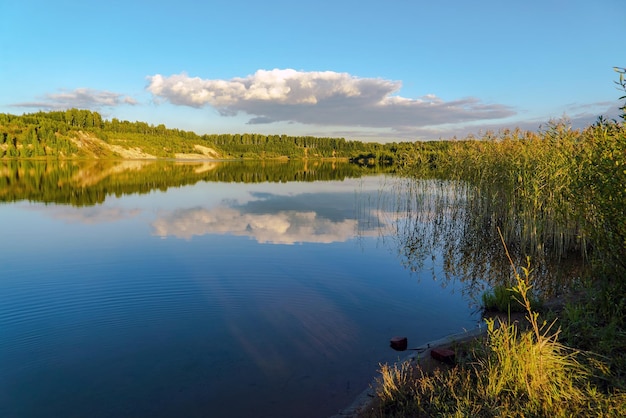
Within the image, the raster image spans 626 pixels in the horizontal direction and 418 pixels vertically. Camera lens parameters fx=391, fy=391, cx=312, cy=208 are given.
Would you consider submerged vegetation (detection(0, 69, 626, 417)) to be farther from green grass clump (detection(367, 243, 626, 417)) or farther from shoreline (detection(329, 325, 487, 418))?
shoreline (detection(329, 325, 487, 418))

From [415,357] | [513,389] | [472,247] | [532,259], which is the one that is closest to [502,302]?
[415,357]

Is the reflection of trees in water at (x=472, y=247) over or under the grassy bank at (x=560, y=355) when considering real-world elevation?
under

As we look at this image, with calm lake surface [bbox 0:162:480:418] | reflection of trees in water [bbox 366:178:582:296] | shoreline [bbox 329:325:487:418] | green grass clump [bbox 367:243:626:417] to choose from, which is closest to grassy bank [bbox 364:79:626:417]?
green grass clump [bbox 367:243:626:417]

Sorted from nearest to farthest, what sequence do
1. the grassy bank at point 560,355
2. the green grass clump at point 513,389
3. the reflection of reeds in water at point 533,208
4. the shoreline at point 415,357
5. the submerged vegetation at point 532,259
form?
the green grass clump at point 513,389 < the grassy bank at point 560,355 < the submerged vegetation at point 532,259 < the shoreline at point 415,357 < the reflection of reeds in water at point 533,208

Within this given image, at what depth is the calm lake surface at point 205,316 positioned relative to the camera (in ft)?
21.2

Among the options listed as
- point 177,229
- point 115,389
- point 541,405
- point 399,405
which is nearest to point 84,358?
point 115,389

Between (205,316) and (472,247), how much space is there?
12862mm

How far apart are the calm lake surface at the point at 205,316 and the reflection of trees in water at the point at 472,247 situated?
0.55 metres

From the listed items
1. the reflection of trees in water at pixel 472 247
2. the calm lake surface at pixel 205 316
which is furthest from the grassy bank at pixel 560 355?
the calm lake surface at pixel 205 316

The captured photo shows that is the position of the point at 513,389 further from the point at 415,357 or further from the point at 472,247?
the point at 472,247

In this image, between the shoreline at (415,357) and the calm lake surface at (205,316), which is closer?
the shoreline at (415,357)

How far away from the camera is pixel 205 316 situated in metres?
9.67

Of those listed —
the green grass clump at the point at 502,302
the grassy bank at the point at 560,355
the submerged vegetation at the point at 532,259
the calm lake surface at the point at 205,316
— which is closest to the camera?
the grassy bank at the point at 560,355

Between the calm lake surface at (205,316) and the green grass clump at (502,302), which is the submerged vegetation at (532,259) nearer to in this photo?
the green grass clump at (502,302)
